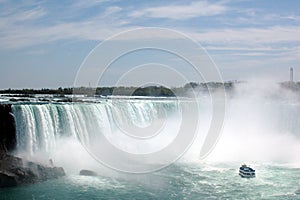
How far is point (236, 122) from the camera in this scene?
79.9ft

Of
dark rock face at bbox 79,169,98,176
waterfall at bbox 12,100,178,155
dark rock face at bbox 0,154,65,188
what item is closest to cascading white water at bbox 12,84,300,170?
waterfall at bbox 12,100,178,155

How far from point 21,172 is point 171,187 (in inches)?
176

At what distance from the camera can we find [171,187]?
12391 mm

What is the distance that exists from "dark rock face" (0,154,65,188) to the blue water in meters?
0.33

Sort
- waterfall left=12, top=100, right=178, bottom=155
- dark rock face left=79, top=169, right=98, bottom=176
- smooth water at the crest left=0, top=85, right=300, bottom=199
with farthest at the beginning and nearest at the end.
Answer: waterfall left=12, top=100, right=178, bottom=155, dark rock face left=79, top=169, right=98, bottom=176, smooth water at the crest left=0, top=85, right=300, bottom=199

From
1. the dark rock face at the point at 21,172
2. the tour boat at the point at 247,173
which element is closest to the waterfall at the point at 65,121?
the dark rock face at the point at 21,172

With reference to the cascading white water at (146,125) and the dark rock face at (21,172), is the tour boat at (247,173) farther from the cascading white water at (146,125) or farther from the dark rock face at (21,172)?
the dark rock face at (21,172)

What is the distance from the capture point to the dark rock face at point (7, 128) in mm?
13867

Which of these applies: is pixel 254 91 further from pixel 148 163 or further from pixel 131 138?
pixel 148 163

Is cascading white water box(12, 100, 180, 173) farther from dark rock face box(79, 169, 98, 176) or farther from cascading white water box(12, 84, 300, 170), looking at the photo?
dark rock face box(79, 169, 98, 176)

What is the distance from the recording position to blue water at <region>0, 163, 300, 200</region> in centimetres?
1138

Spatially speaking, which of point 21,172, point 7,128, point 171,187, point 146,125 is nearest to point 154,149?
point 146,125

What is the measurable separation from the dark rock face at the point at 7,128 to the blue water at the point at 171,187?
243 cm

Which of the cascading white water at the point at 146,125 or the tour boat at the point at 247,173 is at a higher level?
the cascading white water at the point at 146,125
